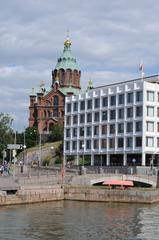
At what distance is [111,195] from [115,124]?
55828mm

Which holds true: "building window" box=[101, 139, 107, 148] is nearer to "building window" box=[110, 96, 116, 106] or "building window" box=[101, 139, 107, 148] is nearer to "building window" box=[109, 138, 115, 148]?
"building window" box=[109, 138, 115, 148]

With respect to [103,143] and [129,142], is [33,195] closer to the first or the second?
[129,142]

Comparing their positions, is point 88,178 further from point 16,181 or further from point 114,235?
point 114,235

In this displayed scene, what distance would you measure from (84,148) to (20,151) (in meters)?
52.5

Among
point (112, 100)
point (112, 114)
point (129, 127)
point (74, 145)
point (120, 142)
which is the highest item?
point (112, 100)

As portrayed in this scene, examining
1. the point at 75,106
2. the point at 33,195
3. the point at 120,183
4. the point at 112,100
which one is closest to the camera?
the point at 33,195

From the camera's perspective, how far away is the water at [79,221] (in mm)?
49469

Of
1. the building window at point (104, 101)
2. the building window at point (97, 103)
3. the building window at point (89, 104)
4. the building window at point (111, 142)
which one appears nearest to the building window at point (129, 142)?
the building window at point (111, 142)

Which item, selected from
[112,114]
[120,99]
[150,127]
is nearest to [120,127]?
[112,114]

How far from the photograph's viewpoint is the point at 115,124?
135000 millimetres

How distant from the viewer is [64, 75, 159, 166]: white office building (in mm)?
129125

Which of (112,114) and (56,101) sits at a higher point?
(56,101)

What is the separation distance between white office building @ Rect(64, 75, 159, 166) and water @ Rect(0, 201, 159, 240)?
177 ft

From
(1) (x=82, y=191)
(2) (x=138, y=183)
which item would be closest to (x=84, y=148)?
(2) (x=138, y=183)
